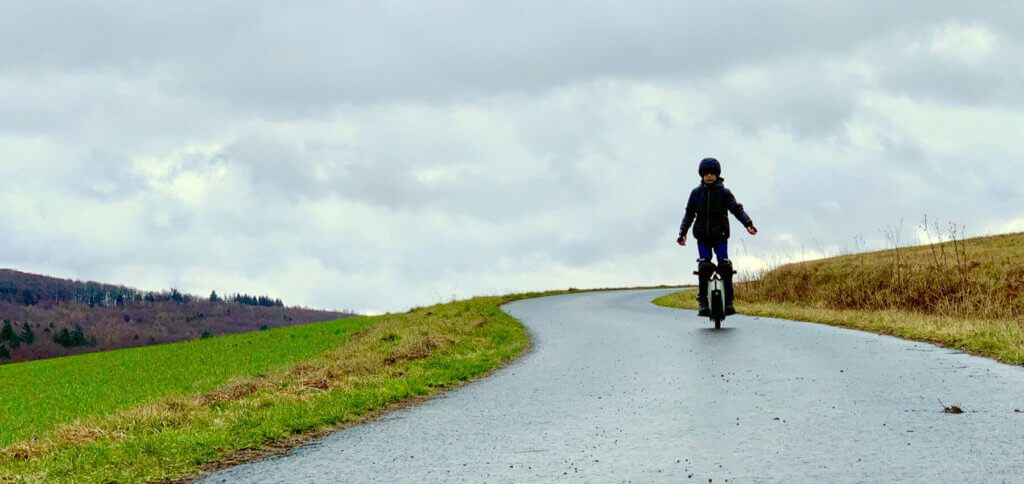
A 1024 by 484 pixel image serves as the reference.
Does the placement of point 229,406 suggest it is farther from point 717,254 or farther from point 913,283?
point 913,283

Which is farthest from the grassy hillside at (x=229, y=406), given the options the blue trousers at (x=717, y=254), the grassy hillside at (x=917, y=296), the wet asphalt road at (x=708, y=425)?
the grassy hillside at (x=917, y=296)

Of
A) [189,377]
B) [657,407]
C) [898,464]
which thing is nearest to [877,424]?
[898,464]

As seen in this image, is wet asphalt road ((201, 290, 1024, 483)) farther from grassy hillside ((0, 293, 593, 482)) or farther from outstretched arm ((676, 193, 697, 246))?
outstretched arm ((676, 193, 697, 246))

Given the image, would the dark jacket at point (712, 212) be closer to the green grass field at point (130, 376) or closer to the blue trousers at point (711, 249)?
the blue trousers at point (711, 249)

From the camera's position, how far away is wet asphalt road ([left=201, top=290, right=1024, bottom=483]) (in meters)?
5.79

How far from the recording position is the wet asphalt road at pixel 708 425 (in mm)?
5793

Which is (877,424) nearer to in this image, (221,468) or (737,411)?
(737,411)

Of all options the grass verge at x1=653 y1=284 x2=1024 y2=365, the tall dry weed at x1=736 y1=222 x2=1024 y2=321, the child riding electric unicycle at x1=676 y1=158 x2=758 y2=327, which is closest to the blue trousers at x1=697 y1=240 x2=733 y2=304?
the child riding electric unicycle at x1=676 y1=158 x2=758 y2=327

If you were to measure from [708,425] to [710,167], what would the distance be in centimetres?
977

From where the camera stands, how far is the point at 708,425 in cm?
735

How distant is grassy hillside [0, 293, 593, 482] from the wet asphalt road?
0.56 meters

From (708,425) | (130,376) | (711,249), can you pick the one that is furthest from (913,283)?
(130,376)

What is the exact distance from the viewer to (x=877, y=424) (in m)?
7.10

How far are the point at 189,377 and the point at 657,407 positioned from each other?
62.6 ft
